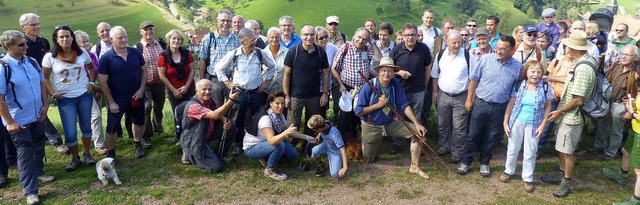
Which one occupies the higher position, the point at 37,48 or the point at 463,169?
the point at 37,48

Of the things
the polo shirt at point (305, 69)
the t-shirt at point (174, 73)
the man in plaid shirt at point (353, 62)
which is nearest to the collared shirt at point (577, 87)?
the man in plaid shirt at point (353, 62)

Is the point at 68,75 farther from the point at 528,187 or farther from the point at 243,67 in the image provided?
the point at 528,187

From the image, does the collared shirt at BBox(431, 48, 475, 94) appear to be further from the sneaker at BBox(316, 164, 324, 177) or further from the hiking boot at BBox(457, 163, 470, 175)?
the sneaker at BBox(316, 164, 324, 177)

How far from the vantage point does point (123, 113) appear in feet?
22.4

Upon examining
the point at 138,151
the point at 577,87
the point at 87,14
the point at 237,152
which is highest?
the point at 577,87

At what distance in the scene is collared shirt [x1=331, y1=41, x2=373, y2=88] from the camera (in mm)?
7059

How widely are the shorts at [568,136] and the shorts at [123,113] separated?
6759 millimetres

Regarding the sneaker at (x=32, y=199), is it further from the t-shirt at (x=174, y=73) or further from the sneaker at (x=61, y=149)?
the t-shirt at (x=174, y=73)

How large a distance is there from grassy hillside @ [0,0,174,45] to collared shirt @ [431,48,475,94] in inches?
3551

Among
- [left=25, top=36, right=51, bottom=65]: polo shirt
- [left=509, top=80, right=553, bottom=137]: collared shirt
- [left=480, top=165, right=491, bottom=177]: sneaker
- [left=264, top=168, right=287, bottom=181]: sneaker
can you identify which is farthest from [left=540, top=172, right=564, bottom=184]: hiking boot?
[left=25, top=36, right=51, bottom=65]: polo shirt

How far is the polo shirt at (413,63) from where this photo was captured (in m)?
6.91

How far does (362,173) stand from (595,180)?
3.79 metres

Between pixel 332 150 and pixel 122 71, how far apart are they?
3680mm

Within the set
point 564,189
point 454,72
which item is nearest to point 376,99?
point 454,72
